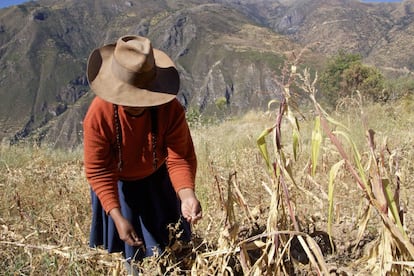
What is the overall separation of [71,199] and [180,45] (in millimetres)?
141084

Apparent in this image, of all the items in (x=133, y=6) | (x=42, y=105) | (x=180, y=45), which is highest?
(x=133, y=6)

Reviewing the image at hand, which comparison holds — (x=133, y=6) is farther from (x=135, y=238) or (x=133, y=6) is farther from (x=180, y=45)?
(x=135, y=238)

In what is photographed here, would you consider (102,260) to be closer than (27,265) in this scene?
Yes

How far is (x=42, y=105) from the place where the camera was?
13412 cm

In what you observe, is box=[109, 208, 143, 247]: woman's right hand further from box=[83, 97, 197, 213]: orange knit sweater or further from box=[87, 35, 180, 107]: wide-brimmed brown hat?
box=[87, 35, 180, 107]: wide-brimmed brown hat

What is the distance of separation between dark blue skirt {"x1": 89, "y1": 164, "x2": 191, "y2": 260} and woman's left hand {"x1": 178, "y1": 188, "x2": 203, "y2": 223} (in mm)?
206

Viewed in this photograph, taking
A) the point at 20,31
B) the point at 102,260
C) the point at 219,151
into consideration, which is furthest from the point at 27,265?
the point at 20,31

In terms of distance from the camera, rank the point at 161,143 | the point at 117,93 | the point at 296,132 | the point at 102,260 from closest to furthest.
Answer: the point at 296,132, the point at 117,93, the point at 102,260, the point at 161,143

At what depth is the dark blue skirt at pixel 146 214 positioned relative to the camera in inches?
78.6

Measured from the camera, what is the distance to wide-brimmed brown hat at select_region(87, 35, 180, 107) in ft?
5.45

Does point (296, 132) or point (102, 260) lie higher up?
point (296, 132)

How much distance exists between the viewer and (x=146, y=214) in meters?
2.04

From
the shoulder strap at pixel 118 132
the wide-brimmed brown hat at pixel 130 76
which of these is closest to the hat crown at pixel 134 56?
the wide-brimmed brown hat at pixel 130 76

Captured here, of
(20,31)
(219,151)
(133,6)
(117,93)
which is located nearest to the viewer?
(117,93)
